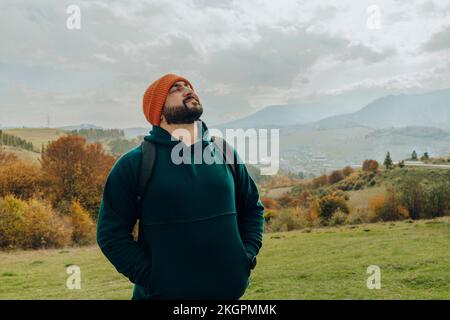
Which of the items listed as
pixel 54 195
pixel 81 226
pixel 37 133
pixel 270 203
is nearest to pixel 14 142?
pixel 37 133

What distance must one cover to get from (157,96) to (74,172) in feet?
78.8

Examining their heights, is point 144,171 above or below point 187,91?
below

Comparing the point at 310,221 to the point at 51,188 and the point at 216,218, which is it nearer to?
the point at 51,188

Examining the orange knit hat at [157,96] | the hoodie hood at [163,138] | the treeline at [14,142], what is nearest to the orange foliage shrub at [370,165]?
the treeline at [14,142]

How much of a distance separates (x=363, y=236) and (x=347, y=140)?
142 metres

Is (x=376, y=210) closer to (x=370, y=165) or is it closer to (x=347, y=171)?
(x=347, y=171)

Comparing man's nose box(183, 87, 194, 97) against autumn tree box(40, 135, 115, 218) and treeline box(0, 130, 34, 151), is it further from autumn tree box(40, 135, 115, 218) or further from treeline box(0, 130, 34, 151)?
treeline box(0, 130, 34, 151)

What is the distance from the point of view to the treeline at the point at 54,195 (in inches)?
772

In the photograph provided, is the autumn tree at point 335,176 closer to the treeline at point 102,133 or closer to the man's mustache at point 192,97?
the treeline at point 102,133

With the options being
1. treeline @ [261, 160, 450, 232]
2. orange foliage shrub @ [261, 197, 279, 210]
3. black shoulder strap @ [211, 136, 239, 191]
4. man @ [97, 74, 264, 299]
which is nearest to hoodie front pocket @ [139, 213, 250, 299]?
man @ [97, 74, 264, 299]

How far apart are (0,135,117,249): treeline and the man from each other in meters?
18.6

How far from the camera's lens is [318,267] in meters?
13.6

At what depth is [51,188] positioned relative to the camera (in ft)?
79.2
